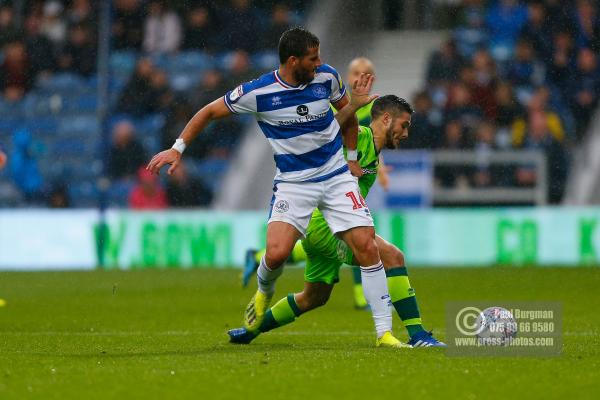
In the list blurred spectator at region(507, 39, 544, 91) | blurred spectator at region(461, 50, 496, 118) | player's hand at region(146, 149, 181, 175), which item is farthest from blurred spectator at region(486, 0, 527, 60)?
player's hand at region(146, 149, 181, 175)

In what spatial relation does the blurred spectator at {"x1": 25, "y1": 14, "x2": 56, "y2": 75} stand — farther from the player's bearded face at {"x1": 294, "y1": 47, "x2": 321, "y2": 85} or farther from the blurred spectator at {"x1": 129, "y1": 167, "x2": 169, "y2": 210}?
the player's bearded face at {"x1": 294, "y1": 47, "x2": 321, "y2": 85}

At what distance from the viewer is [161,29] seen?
72.9 feet

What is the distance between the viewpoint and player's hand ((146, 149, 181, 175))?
7.98 metres

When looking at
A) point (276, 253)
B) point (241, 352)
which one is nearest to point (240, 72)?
point (276, 253)

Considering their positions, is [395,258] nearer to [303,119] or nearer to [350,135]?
[350,135]

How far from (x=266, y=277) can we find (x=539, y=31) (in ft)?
41.2

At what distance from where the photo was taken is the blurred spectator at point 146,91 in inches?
822

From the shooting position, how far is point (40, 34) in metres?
22.0

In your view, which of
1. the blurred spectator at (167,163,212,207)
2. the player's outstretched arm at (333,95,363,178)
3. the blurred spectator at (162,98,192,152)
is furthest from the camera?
the blurred spectator at (162,98,192,152)

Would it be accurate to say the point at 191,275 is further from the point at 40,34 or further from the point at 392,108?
Result: the point at 392,108

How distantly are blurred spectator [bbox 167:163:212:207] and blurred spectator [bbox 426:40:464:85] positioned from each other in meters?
3.81

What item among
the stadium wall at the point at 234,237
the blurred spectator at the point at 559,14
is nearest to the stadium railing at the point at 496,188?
the stadium wall at the point at 234,237

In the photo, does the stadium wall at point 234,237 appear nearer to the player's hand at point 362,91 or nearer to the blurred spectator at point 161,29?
the blurred spectator at point 161,29

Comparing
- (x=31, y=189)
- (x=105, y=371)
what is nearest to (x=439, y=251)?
(x=31, y=189)
